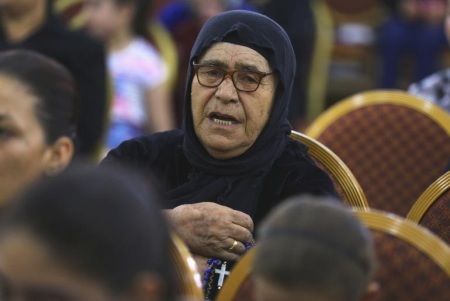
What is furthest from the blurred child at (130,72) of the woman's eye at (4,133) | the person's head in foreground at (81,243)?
the person's head in foreground at (81,243)

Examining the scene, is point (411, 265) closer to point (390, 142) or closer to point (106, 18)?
point (390, 142)

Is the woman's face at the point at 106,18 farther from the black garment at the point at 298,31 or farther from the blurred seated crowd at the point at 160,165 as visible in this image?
the black garment at the point at 298,31

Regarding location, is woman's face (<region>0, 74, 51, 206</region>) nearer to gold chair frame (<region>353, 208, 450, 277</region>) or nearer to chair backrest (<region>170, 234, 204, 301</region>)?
chair backrest (<region>170, 234, 204, 301</region>)

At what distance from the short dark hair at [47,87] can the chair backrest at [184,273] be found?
374 mm

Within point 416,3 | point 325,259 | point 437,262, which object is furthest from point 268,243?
point 416,3

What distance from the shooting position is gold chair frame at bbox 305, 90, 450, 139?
3.55 m

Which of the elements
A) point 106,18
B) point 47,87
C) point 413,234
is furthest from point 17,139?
point 106,18

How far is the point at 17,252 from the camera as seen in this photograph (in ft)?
Answer: 4.98

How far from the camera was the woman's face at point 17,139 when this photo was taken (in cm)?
241

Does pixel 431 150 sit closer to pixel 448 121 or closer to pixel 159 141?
pixel 448 121

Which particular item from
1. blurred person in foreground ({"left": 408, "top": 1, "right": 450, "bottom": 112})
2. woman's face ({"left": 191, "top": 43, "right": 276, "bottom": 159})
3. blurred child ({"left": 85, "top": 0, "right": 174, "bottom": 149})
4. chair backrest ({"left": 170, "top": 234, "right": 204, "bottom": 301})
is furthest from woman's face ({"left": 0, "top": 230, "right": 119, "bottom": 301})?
blurred child ({"left": 85, "top": 0, "right": 174, "bottom": 149})

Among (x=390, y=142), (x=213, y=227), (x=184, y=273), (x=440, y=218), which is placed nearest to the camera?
(x=184, y=273)

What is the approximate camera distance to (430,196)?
115 inches

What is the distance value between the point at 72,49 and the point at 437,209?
2038 millimetres
